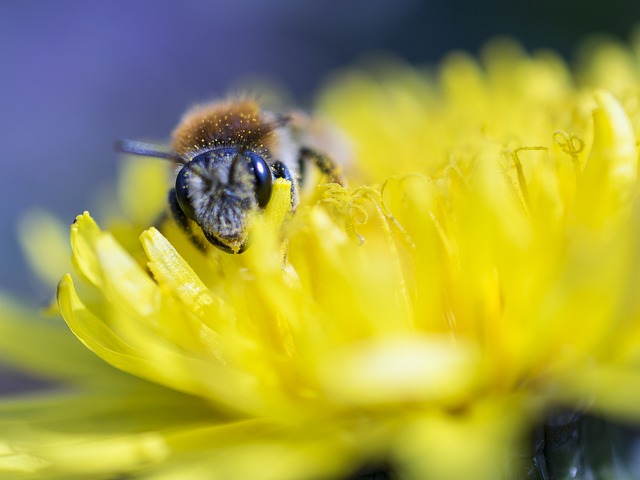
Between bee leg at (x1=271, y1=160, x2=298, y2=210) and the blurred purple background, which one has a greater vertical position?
the blurred purple background

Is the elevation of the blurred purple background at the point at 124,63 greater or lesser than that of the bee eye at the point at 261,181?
greater

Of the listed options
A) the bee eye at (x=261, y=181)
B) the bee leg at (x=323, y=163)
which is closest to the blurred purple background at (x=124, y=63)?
the bee leg at (x=323, y=163)

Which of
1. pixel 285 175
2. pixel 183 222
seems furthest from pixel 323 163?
pixel 183 222

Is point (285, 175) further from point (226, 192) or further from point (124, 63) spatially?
point (124, 63)

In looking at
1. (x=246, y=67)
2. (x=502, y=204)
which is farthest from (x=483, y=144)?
(x=246, y=67)

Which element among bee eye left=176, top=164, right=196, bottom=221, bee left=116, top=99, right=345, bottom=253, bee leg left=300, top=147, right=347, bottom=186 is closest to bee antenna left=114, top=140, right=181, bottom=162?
bee left=116, top=99, right=345, bottom=253

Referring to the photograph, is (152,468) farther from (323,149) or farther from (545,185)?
(323,149)

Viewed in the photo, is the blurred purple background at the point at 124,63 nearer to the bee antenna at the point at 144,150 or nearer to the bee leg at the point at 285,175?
the bee antenna at the point at 144,150

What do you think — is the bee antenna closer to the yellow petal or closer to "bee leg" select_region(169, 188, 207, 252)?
"bee leg" select_region(169, 188, 207, 252)
